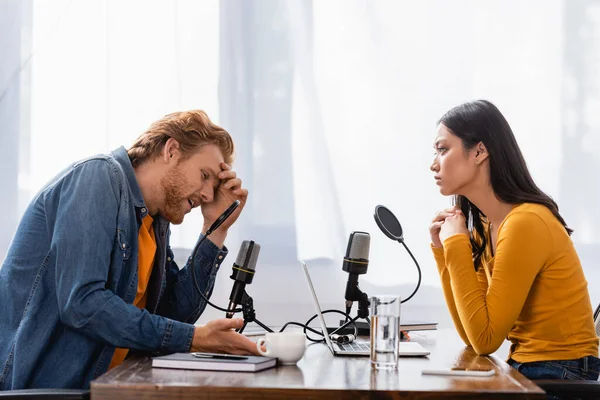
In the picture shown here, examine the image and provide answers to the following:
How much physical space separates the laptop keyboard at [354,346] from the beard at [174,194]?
21.5 inches

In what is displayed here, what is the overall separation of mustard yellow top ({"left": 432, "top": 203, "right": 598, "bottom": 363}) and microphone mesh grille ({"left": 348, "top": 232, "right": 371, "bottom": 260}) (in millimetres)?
211

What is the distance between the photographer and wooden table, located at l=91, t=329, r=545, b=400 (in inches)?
42.5

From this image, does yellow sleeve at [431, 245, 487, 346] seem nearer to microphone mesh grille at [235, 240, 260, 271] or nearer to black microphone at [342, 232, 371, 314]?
black microphone at [342, 232, 371, 314]

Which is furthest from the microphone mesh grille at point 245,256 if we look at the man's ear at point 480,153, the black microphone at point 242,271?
the man's ear at point 480,153

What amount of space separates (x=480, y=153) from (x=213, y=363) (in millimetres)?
975

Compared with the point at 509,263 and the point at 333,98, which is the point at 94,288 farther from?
the point at 333,98

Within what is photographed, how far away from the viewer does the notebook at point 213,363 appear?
4.02ft

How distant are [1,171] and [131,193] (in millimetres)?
1148

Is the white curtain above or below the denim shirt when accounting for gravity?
above

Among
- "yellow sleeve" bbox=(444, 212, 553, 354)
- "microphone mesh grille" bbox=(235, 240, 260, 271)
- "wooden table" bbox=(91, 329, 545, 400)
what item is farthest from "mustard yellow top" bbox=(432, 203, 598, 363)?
"microphone mesh grille" bbox=(235, 240, 260, 271)

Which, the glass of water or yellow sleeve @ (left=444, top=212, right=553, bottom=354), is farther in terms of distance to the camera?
yellow sleeve @ (left=444, top=212, right=553, bottom=354)

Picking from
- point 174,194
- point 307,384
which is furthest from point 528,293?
point 174,194

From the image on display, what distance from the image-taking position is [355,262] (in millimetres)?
1654

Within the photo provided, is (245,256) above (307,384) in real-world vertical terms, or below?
above
